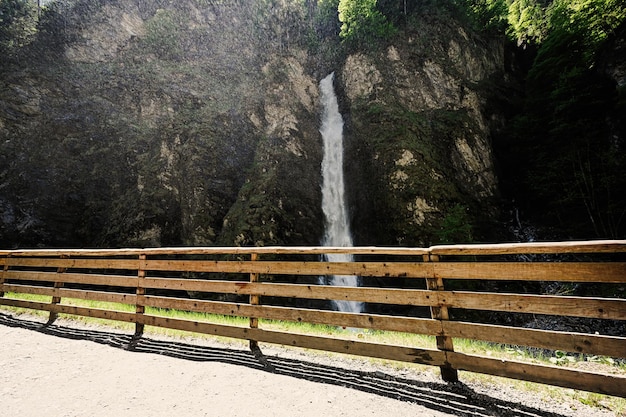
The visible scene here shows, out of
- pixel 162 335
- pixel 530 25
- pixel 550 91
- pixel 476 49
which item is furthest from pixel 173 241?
pixel 530 25

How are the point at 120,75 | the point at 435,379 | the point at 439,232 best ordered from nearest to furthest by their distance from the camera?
the point at 435,379
the point at 439,232
the point at 120,75

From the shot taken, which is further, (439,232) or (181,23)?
(181,23)

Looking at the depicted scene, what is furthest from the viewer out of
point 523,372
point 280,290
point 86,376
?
point 280,290

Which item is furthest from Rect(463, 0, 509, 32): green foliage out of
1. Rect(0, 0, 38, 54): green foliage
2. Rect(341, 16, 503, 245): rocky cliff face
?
Rect(0, 0, 38, 54): green foliage

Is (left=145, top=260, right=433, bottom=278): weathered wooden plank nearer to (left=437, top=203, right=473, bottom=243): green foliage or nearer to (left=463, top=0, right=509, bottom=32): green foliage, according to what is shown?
(left=437, top=203, right=473, bottom=243): green foliage

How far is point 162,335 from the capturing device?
5711 millimetres

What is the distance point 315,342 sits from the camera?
14.1ft

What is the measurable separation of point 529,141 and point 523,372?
942 inches

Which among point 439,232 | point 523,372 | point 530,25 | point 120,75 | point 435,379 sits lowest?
point 435,379

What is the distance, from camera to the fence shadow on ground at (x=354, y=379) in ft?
9.75

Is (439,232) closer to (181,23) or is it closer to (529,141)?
(529,141)

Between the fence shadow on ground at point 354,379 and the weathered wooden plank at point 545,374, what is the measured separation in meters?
0.27

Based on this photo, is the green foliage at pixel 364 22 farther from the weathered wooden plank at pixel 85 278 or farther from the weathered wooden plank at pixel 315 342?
the weathered wooden plank at pixel 315 342

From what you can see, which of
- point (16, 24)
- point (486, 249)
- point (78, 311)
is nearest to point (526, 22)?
point (486, 249)
